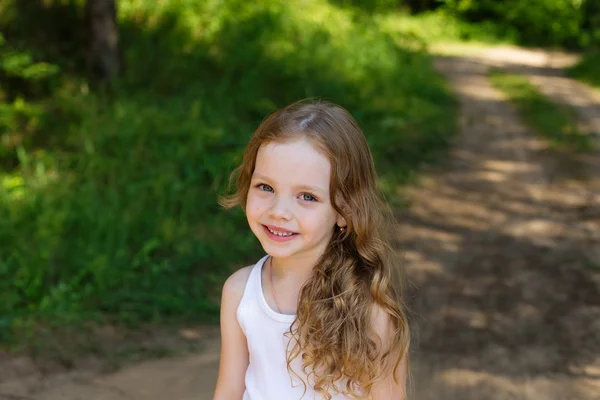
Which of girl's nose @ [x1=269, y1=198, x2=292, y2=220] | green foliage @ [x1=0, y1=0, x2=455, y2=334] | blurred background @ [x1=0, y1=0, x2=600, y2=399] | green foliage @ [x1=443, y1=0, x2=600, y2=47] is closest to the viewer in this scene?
girl's nose @ [x1=269, y1=198, x2=292, y2=220]

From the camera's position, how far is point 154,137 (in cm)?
645

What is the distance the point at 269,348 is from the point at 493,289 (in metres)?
3.09

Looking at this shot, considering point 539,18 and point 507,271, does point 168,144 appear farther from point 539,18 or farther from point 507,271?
point 539,18

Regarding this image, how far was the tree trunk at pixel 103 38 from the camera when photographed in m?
7.17

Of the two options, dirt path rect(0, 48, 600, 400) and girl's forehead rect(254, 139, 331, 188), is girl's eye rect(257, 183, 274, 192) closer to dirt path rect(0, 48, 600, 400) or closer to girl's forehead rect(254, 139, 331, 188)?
girl's forehead rect(254, 139, 331, 188)

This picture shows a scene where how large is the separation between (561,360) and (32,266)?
116 inches

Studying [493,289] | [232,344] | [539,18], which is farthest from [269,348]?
[539,18]

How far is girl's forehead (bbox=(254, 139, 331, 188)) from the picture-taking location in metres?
2.00

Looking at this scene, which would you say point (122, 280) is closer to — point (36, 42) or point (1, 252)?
point (1, 252)

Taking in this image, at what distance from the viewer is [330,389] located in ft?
6.90

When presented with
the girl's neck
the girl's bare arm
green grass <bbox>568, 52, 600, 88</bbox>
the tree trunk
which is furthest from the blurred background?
the girl's neck

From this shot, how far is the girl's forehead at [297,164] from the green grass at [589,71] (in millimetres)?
11609

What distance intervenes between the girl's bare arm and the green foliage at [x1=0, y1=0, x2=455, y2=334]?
224 cm

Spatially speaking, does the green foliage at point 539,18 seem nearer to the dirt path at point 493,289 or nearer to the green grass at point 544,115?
the green grass at point 544,115
